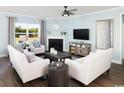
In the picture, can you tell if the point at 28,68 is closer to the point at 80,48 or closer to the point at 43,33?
the point at 80,48

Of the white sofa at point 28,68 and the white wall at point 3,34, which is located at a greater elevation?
the white wall at point 3,34

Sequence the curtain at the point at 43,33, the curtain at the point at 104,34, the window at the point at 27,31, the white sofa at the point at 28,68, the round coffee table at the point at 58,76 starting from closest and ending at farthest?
the round coffee table at the point at 58,76
the white sofa at the point at 28,68
the curtain at the point at 104,34
the window at the point at 27,31
the curtain at the point at 43,33

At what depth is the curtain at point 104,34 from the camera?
15.8 feet

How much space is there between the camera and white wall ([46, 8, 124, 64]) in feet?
15.0

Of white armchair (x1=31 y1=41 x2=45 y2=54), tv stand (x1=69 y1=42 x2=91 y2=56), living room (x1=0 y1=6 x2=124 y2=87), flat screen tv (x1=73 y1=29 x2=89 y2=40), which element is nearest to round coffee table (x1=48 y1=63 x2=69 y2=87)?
living room (x1=0 y1=6 x2=124 y2=87)

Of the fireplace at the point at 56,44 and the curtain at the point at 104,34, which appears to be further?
A: the fireplace at the point at 56,44

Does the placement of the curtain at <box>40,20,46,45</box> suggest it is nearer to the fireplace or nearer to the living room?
the living room

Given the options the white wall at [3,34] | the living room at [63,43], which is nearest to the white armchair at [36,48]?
the living room at [63,43]

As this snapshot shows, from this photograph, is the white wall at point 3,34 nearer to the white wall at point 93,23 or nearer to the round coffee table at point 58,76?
the white wall at point 93,23

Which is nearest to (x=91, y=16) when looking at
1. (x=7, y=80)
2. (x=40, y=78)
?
(x=40, y=78)

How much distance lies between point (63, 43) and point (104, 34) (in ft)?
9.54

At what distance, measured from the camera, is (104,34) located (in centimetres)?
505

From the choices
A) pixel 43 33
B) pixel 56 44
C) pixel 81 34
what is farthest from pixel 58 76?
pixel 43 33

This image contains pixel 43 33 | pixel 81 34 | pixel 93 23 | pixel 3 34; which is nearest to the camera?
pixel 93 23
